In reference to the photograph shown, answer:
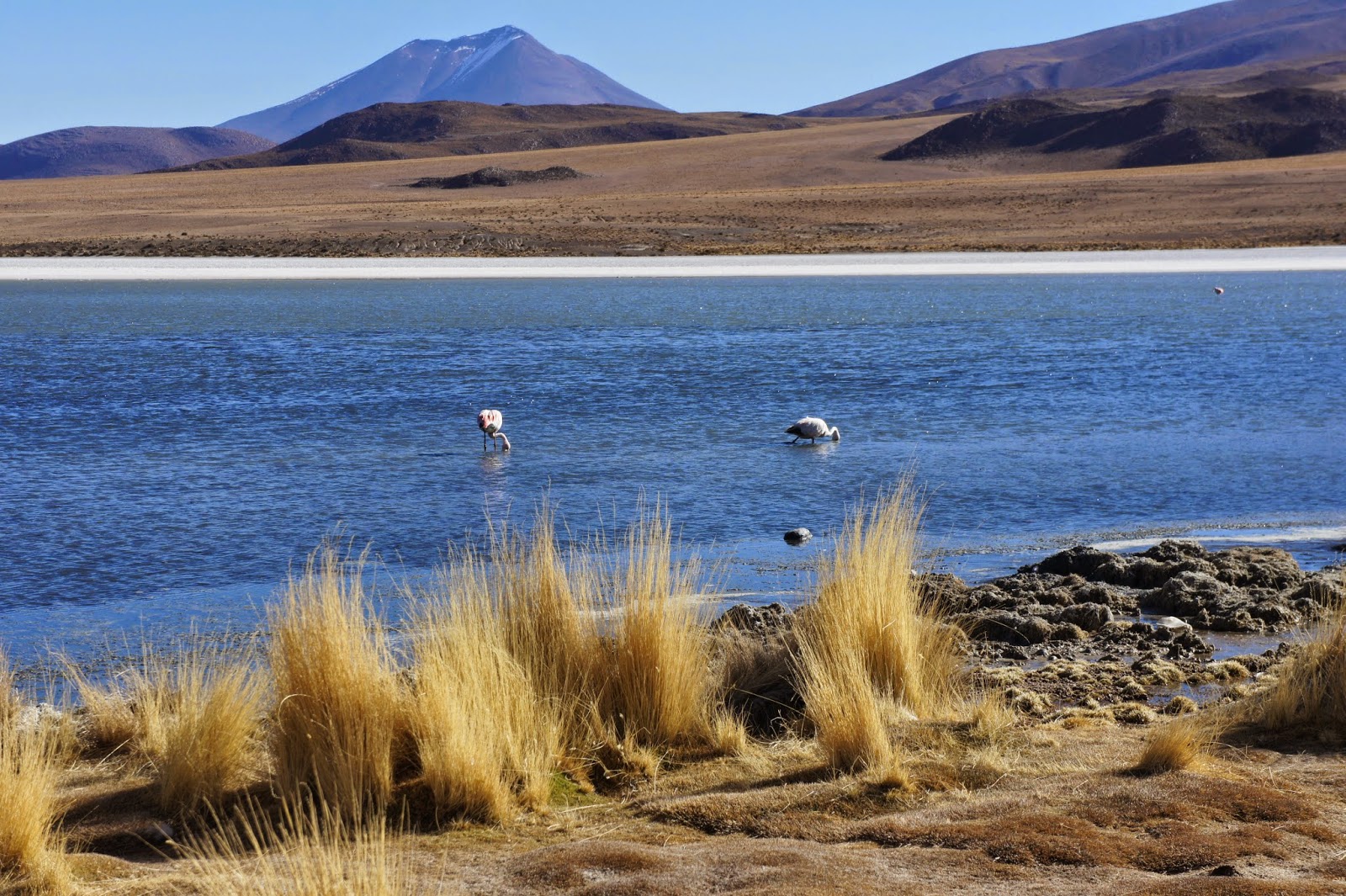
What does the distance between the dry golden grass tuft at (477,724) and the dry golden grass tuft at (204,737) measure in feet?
1.96

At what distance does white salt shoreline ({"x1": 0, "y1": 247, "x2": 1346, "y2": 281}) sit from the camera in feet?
119

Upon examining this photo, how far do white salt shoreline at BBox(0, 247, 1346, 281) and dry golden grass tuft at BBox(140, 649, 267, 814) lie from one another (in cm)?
3136

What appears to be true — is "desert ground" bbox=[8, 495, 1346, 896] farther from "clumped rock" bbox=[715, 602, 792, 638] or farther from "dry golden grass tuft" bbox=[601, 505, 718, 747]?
"clumped rock" bbox=[715, 602, 792, 638]

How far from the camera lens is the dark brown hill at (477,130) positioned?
132 metres

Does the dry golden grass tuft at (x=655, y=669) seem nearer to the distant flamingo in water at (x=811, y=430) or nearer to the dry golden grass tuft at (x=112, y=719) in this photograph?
the dry golden grass tuft at (x=112, y=719)

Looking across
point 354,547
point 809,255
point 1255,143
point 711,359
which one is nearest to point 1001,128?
point 1255,143

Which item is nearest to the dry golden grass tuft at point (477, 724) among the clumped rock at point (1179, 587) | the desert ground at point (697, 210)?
the clumped rock at point (1179, 587)

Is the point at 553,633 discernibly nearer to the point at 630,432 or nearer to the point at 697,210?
the point at 630,432

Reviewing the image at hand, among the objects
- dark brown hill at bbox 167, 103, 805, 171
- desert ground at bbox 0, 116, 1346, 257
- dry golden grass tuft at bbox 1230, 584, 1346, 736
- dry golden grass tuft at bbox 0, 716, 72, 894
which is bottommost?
dry golden grass tuft at bbox 1230, 584, 1346, 736

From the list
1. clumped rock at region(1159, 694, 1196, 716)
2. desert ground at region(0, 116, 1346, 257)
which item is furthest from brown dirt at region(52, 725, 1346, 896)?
desert ground at region(0, 116, 1346, 257)

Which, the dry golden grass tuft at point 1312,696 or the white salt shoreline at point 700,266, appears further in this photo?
the white salt shoreline at point 700,266

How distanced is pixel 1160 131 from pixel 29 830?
97.1 meters

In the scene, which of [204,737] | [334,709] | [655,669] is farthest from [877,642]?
[204,737]

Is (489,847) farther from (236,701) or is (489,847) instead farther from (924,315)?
(924,315)
